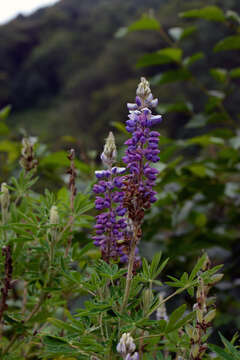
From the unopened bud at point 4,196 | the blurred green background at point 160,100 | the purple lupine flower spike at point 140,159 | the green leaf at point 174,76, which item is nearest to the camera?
the purple lupine flower spike at point 140,159

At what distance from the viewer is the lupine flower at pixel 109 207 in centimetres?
68

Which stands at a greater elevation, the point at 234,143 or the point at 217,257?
the point at 234,143

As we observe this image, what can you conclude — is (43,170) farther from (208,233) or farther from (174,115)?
(174,115)

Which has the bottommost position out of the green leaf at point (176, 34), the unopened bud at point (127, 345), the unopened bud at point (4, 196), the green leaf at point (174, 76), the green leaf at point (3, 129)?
the green leaf at point (174, 76)

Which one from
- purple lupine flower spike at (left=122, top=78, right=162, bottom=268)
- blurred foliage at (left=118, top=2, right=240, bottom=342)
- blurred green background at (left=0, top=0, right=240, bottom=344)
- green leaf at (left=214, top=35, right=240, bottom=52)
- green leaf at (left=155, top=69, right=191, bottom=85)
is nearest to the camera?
purple lupine flower spike at (left=122, top=78, right=162, bottom=268)

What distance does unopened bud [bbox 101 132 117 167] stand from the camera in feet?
2.23

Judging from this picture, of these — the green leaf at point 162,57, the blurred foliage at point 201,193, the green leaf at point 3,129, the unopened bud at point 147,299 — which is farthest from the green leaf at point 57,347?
the green leaf at point 162,57

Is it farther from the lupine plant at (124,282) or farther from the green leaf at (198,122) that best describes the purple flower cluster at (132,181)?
the green leaf at (198,122)

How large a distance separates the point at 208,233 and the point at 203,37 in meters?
16.5

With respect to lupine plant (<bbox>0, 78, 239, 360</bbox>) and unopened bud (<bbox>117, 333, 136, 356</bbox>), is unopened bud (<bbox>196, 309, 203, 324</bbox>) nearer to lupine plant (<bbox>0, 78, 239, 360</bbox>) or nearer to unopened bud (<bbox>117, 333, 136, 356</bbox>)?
lupine plant (<bbox>0, 78, 239, 360</bbox>)

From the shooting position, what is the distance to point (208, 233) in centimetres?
171

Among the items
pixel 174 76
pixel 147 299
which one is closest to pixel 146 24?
pixel 174 76

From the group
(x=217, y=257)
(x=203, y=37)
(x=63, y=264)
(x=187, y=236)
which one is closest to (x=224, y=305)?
(x=217, y=257)

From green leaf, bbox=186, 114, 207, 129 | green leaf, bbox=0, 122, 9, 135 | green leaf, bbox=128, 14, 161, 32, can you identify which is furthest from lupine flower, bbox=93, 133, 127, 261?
green leaf, bbox=128, 14, 161, 32
